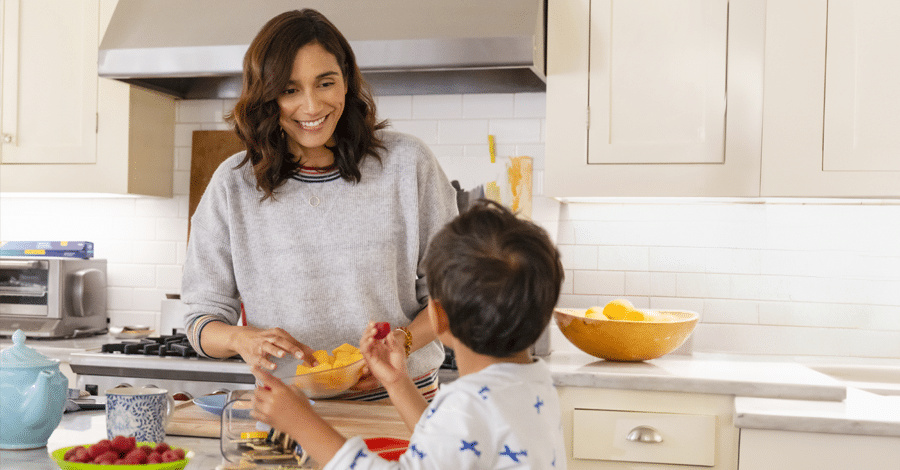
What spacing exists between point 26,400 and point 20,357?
0.07 meters

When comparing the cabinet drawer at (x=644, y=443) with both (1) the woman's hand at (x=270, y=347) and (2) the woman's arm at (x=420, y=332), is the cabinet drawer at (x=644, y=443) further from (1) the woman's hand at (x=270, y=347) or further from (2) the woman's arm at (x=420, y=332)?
(1) the woman's hand at (x=270, y=347)

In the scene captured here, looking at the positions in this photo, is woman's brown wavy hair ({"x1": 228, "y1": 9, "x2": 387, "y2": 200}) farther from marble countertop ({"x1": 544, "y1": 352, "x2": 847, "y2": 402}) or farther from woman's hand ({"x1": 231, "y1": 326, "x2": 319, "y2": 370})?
marble countertop ({"x1": 544, "y1": 352, "x2": 847, "y2": 402})

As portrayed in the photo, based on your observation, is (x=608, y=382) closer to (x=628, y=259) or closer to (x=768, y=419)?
(x=768, y=419)

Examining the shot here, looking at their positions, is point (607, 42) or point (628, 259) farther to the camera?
point (628, 259)

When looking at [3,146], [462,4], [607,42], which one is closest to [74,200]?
[3,146]

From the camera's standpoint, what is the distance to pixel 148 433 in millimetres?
1098

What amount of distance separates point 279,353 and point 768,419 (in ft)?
4.13

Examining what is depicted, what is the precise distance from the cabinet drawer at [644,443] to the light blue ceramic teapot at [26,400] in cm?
136

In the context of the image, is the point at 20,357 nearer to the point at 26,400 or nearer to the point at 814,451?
the point at 26,400

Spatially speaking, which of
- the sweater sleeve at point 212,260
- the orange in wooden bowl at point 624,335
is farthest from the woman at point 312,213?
the orange in wooden bowl at point 624,335

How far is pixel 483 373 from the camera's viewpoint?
90cm

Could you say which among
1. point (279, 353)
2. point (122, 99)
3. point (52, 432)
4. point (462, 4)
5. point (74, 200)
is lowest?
point (52, 432)

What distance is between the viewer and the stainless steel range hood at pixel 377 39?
7.77 feet

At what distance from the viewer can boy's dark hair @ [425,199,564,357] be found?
2.92ft
